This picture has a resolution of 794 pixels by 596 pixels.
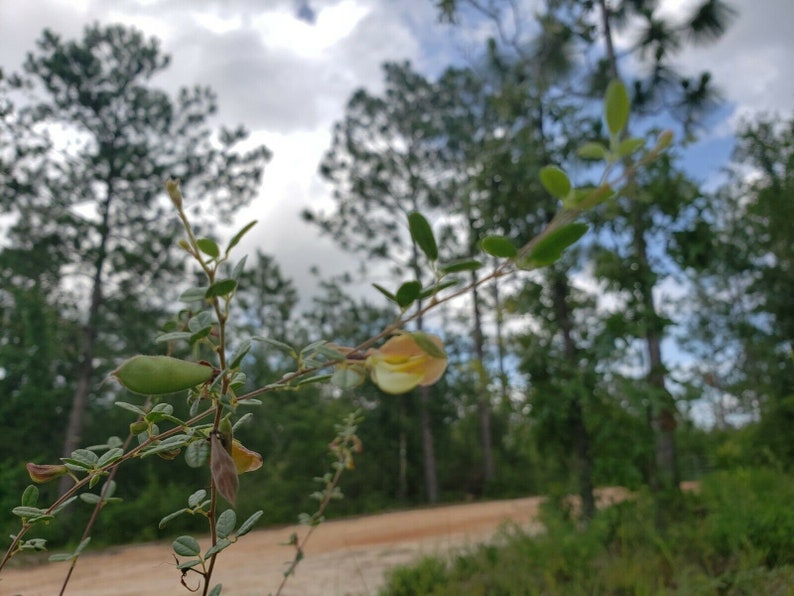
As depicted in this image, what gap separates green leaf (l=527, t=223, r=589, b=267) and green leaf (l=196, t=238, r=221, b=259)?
213 mm

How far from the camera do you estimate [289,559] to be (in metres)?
3.89

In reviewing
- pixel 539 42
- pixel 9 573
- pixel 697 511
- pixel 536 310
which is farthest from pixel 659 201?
pixel 9 573

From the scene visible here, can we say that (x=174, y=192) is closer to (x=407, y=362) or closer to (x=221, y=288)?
(x=221, y=288)

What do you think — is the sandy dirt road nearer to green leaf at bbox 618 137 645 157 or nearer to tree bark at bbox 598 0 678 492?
tree bark at bbox 598 0 678 492

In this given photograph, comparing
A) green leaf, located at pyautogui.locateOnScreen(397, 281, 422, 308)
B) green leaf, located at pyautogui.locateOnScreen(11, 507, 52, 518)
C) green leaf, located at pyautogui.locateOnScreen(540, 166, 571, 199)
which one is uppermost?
green leaf, located at pyautogui.locateOnScreen(540, 166, 571, 199)

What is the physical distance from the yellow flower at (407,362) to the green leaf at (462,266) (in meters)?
0.05

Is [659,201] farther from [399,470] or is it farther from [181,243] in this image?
[399,470]

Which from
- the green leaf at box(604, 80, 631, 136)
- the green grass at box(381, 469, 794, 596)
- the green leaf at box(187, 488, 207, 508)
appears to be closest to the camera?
the green leaf at box(604, 80, 631, 136)

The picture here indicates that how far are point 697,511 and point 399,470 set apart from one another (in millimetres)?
8465

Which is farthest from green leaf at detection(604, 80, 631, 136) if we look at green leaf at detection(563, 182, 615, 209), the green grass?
the green grass

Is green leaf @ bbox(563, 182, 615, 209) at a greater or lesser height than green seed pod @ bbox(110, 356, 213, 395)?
greater

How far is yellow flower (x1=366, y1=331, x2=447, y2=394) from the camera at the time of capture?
1.21 feet

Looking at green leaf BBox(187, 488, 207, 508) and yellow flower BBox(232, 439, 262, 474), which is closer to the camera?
yellow flower BBox(232, 439, 262, 474)

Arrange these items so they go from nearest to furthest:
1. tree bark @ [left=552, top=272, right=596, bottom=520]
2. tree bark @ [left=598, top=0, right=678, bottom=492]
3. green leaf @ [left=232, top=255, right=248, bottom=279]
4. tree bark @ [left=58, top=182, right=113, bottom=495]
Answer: green leaf @ [left=232, top=255, right=248, bottom=279] → tree bark @ [left=598, top=0, right=678, bottom=492] → tree bark @ [left=552, top=272, right=596, bottom=520] → tree bark @ [left=58, top=182, right=113, bottom=495]
